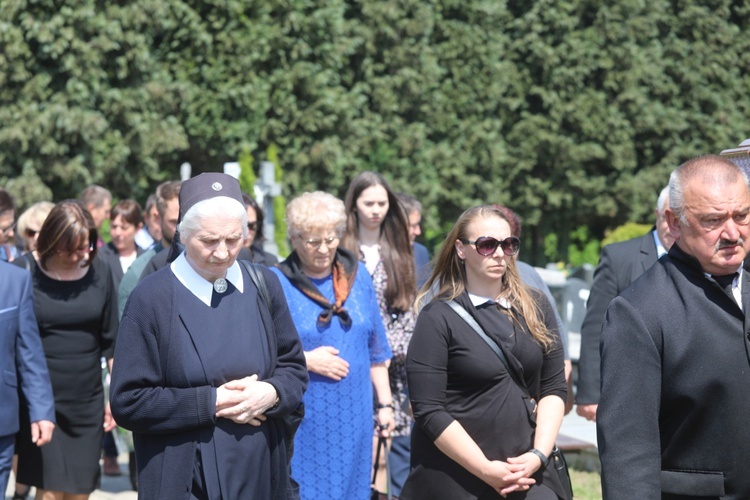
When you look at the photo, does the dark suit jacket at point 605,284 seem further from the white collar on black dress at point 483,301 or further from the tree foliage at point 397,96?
the tree foliage at point 397,96

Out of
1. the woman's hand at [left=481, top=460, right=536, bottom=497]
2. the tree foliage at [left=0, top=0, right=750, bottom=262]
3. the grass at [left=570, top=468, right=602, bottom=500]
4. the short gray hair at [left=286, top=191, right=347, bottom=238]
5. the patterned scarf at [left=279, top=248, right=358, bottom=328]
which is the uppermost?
the tree foliage at [left=0, top=0, right=750, bottom=262]

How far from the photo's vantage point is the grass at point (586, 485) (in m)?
7.67

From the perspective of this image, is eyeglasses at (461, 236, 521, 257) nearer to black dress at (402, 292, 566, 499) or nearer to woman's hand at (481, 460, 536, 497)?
black dress at (402, 292, 566, 499)

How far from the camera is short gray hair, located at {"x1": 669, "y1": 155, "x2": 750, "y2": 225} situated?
10.2 ft

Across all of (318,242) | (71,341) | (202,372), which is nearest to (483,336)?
(202,372)

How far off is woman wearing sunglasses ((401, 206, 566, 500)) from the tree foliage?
2303 centimetres

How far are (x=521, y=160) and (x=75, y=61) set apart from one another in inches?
630

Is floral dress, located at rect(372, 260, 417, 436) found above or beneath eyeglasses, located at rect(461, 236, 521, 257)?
beneath

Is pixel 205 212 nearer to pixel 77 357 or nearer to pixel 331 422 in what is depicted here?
pixel 331 422

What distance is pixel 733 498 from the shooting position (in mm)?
3049

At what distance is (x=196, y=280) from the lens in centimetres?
392

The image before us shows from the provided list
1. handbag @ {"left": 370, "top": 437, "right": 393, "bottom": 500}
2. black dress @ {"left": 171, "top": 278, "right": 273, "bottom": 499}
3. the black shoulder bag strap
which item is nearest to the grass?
handbag @ {"left": 370, "top": 437, "right": 393, "bottom": 500}

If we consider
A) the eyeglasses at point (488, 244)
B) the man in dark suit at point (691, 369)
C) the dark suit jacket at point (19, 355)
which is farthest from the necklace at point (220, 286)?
the dark suit jacket at point (19, 355)

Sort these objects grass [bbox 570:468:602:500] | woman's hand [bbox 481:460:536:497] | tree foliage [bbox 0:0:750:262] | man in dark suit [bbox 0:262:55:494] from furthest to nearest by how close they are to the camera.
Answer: tree foliage [bbox 0:0:750:262], grass [bbox 570:468:602:500], man in dark suit [bbox 0:262:55:494], woman's hand [bbox 481:460:536:497]
